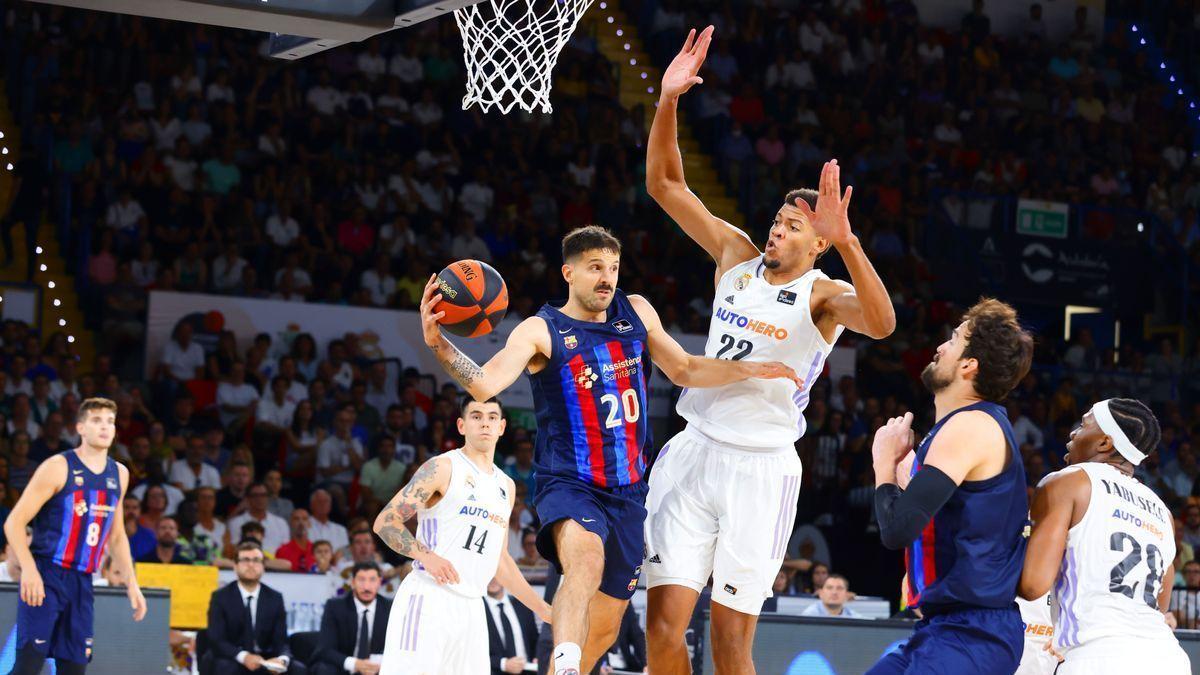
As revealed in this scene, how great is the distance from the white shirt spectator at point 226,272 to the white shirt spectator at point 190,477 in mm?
2494

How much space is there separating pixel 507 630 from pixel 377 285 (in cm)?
503

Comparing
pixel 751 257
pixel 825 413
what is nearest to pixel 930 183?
pixel 825 413

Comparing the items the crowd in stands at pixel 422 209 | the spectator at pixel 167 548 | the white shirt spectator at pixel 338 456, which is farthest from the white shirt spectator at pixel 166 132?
the spectator at pixel 167 548

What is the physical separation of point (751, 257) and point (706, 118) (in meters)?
13.0

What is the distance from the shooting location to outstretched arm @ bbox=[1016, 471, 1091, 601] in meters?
4.99

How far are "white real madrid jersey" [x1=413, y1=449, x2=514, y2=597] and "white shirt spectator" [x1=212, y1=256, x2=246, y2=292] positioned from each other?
6705mm

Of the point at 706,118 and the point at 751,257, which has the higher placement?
the point at 706,118

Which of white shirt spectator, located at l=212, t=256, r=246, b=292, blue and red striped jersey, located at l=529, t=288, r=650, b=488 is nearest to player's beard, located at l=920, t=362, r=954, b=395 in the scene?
blue and red striped jersey, located at l=529, t=288, r=650, b=488

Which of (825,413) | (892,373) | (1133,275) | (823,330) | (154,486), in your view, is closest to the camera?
(823,330)

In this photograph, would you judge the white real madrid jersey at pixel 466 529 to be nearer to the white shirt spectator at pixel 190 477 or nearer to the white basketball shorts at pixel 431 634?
the white basketball shorts at pixel 431 634

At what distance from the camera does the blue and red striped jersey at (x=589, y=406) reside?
604 centimetres

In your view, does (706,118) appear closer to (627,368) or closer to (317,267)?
(317,267)

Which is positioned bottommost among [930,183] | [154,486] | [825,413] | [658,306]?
[154,486]

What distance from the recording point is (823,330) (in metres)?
6.45
